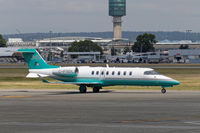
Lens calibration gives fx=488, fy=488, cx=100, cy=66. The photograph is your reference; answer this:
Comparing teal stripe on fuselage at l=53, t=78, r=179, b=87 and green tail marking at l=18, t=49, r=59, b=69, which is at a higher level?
green tail marking at l=18, t=49, r=59, b=69

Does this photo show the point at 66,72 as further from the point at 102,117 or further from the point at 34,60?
the point at 102,117

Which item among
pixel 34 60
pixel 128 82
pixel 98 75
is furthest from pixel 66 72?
pixel 128 82

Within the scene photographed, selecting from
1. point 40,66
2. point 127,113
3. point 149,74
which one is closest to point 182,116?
point 127,113

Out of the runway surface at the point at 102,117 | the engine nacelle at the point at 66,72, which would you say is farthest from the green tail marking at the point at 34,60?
the runway surface at the point at 102,117

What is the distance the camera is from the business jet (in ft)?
150

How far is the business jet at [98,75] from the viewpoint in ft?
150

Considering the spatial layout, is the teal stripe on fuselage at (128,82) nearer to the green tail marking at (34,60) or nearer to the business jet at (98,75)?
the business jet at (98,75)

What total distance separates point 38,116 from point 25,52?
24289mm

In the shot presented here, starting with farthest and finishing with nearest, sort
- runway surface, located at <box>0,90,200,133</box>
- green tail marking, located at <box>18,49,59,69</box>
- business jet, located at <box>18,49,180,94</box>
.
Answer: green tail marking, located at <box>18,49,59,69</box> < business jet, located at <box>18,49,180,94</box> < runway surface, located at <box>0,90,200,133</box>

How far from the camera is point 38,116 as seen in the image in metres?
26.9

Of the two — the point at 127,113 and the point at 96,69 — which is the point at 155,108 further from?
the point at 96,69

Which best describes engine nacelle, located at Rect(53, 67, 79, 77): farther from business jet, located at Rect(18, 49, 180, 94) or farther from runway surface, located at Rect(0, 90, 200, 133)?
runway surface, located at Rect(0, 90, 200, 133)

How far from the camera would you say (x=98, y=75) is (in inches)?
1879

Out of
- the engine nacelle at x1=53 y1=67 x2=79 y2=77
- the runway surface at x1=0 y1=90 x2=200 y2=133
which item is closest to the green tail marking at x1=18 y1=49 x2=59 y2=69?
the engine nacelle at x1=53 y1=67 x2=79 y2=77
